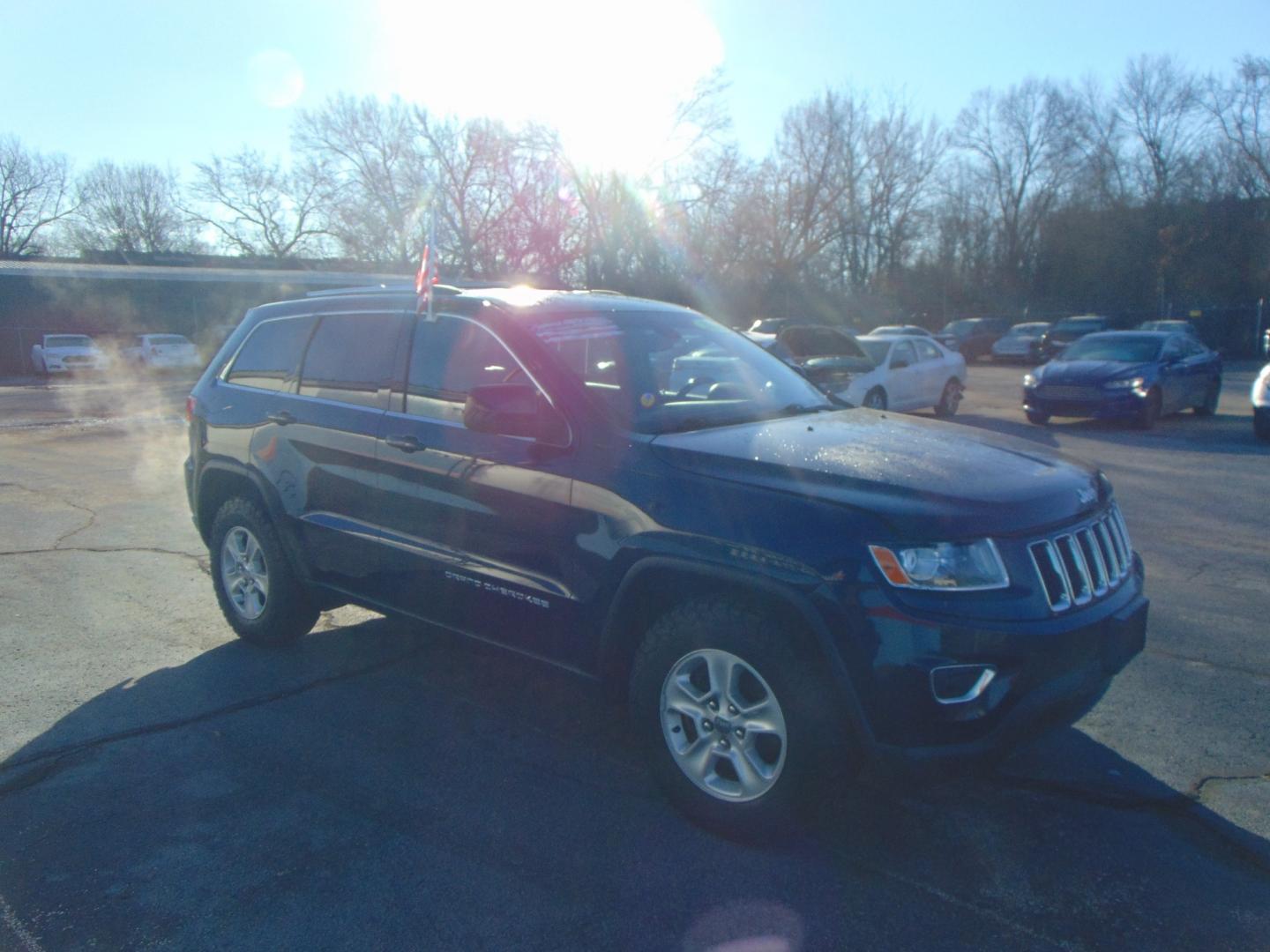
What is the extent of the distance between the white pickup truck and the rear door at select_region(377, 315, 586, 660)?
3136cm

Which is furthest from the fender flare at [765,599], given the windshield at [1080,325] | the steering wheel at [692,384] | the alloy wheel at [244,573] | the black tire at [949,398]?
the windshield at [1080,325]

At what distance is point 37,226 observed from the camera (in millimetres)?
65250

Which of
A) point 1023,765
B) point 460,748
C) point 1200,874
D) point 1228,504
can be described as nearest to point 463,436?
point 460,748

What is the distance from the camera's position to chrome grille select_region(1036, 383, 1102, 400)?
15.2 metres

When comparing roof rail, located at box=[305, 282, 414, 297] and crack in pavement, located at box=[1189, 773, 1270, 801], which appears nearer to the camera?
crack in pavement, located at box=[1189, 773, 1270, 801]

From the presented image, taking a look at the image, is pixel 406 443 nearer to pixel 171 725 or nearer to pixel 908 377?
pixel 171 725

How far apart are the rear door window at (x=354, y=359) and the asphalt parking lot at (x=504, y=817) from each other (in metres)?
1.33

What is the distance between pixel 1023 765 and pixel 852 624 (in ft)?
4.74

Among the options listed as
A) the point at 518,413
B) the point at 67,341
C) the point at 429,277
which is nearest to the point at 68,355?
Result: the point at 67,341

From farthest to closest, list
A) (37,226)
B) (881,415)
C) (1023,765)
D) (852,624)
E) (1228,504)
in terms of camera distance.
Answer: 1. (37,226)
2. (1228,504)
3. (881,415)
4. (1023,765)
5. (852,624)

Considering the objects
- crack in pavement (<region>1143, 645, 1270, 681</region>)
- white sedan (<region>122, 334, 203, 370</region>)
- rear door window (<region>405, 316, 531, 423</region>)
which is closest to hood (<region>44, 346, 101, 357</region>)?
white sedan (<region>122, 334, 203, 370</region>)

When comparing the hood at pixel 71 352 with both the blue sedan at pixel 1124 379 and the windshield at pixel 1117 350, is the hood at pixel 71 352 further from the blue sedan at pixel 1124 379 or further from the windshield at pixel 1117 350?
the windshield at pixel 1117 350

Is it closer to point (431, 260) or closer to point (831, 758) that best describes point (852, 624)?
point (831, 758)

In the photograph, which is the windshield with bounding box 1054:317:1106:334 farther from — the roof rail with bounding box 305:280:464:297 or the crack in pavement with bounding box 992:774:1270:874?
the crack in pavement with bounding box 992:774:1270:874
